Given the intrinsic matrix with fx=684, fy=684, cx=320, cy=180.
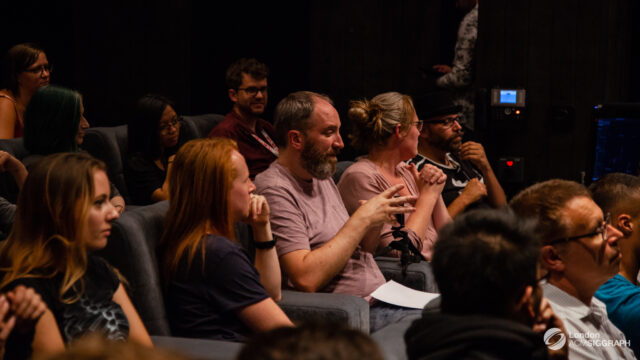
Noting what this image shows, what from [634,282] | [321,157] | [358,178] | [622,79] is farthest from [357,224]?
[622,79]

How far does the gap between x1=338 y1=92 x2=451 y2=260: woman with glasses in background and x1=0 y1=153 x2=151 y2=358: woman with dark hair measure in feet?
4.37

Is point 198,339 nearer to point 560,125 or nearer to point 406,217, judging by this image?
point 406,217

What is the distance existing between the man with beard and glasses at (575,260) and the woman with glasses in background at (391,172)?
101cm

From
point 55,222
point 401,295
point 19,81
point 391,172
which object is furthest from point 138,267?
point 19,81

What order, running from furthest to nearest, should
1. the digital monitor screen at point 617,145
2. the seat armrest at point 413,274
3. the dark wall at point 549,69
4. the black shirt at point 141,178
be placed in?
the dark wall at point 549,69 < the black shirt at point 141,178 < the digital monitor screen at point 617,145 < the seat armrest at point 413,274

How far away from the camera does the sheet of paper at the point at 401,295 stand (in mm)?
2396

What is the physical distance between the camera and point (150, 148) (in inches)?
140

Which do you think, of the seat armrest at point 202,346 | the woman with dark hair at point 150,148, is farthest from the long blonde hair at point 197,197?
the woman with dark hair at point 150,148

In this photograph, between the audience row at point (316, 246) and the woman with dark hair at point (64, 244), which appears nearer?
the audience row at point (316, 246)

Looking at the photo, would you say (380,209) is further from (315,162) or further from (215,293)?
(215,293)

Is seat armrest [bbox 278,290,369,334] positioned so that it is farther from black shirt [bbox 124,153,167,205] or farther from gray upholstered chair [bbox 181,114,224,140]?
gray upholstered chair [bbox 181,114,224,140]

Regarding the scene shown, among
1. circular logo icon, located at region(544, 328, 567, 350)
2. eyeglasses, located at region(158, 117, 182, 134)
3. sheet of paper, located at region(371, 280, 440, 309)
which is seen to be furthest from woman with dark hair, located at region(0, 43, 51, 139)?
circular logo icon, located at region(544, 328, 567, 350)

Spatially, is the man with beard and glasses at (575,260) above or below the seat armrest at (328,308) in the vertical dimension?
above

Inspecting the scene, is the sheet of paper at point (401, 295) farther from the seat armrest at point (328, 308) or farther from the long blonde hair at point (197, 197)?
the long blonde hair at point (197, 197)
